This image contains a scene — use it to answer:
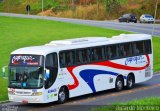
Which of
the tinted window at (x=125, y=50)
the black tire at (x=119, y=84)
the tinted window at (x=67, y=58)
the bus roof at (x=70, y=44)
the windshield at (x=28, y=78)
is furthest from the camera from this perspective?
the tinted window at (x=125, y=50)

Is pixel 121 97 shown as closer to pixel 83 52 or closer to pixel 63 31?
pixel 83 52

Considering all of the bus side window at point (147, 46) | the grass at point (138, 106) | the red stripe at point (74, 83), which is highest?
the grass at point (138, 106)

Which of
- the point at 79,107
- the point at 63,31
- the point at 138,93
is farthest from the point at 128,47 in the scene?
the point at 63,31

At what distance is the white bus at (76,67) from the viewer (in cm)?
2448

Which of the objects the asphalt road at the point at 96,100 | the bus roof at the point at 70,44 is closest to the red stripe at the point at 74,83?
the asphalt road at the point at 96,100

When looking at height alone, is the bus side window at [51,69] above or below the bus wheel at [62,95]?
above

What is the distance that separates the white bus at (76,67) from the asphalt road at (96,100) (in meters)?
0.36

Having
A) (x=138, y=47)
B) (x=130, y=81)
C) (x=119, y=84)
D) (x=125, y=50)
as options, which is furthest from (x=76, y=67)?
(x=138, y=47)

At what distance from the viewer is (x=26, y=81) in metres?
24.5

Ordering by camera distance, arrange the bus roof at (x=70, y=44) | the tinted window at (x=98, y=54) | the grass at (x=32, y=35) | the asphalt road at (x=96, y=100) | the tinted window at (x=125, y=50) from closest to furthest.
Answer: the asphalt road at (x=96, y=100)
the bus roof at (x=70, y=44)
the tinted window at (x=98, y=54)
the tinted window at (x=125, y=50)
the grass at (x=32, y=35)

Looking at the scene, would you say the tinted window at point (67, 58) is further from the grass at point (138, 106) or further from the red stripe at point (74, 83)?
the grass at point (138, 106)

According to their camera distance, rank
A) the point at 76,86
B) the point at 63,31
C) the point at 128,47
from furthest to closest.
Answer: the point at 63,31
the point at 128,47
the point at 76,86

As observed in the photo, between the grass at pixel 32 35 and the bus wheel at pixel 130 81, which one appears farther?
the grass at pixel 32 35

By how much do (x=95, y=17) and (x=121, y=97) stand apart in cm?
6763
